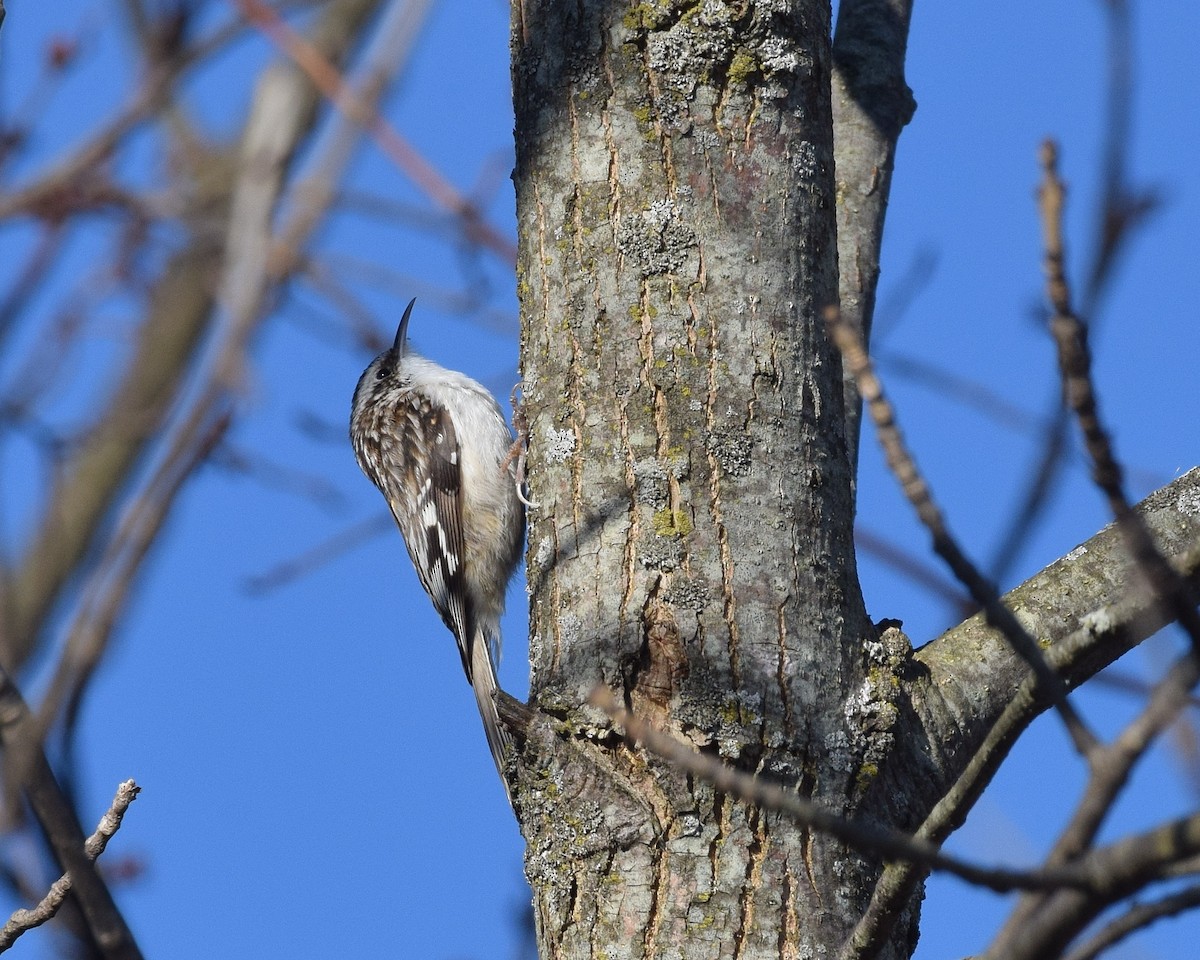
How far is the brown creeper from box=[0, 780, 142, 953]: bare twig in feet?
9.04

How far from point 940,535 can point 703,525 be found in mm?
1443

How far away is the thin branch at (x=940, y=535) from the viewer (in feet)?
3.64

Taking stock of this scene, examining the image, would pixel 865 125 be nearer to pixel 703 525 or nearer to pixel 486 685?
pixel 703 525

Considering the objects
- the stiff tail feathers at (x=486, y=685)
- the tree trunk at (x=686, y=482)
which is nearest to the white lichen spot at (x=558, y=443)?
the tree trunk at (x=686, y=482)

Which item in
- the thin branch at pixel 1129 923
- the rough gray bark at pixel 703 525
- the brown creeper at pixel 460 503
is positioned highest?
the brown creeper at pixel 460 503

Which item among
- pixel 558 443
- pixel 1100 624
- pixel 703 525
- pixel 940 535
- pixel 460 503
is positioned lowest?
pixel 940 535

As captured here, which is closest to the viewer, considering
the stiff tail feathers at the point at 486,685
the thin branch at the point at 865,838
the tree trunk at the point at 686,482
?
the thin branch at the point at 865,838

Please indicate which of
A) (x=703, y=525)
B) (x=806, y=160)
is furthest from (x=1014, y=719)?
(x=806, y=160)

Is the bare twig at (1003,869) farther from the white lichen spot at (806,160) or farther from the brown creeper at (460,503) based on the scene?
the brown creeper at (460,503)

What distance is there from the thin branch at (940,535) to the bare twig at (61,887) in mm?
814

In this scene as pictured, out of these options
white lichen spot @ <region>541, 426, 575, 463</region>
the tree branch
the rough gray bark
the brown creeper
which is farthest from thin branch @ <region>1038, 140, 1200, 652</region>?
the brown creeper

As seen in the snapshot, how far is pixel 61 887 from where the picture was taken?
1.55 metres

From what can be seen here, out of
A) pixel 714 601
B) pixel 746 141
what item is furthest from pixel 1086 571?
pixel 746 141

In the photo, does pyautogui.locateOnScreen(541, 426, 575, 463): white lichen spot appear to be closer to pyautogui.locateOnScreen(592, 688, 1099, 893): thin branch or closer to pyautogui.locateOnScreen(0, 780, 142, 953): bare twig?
pyautogui.locateOnScreen(0, 780, 142, 953): bare twig
